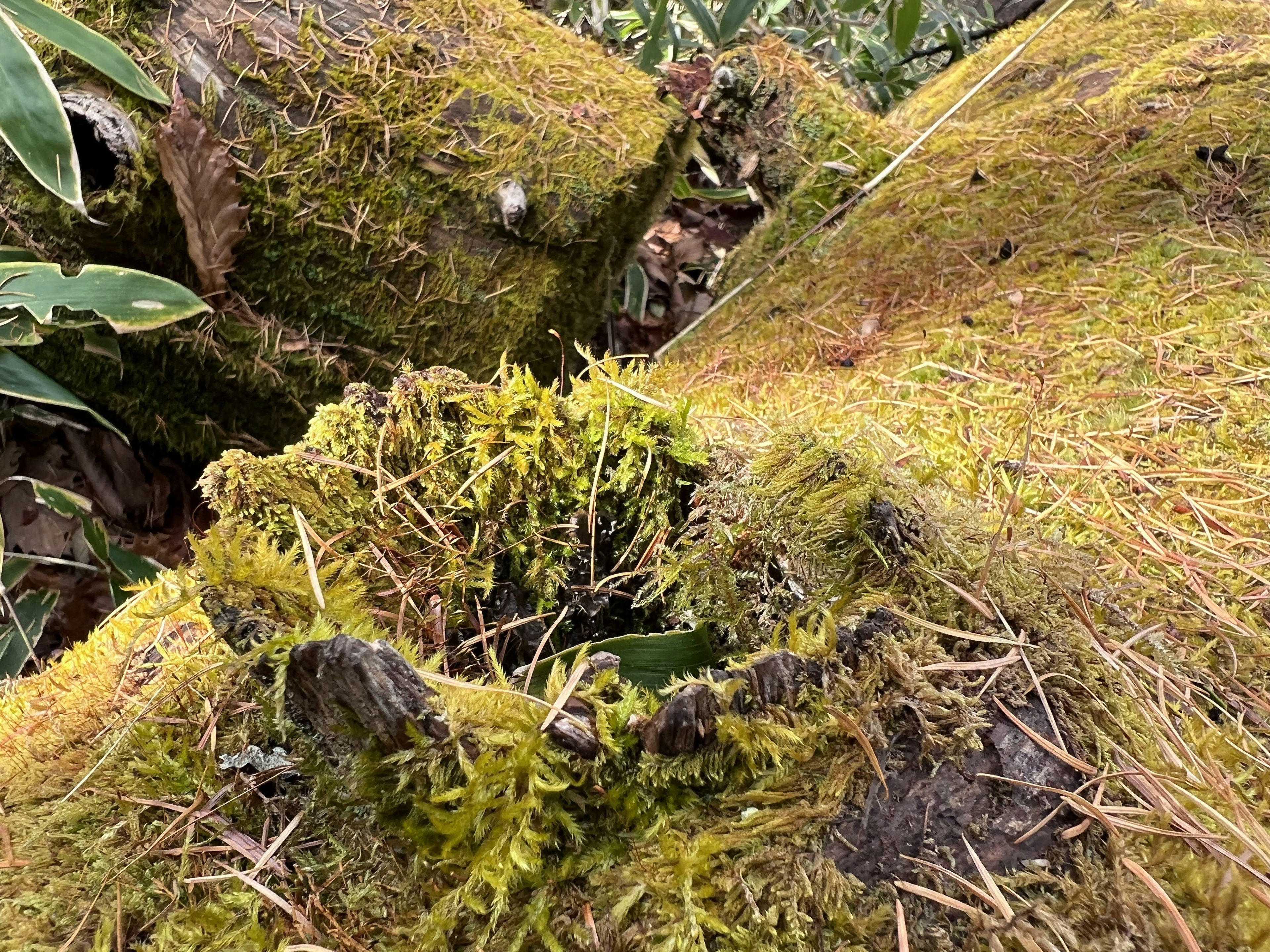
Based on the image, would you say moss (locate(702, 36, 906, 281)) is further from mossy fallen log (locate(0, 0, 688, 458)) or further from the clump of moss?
the clump of moss

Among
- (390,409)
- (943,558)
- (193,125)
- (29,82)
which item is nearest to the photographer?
(943,558)

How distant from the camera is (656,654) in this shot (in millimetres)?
799

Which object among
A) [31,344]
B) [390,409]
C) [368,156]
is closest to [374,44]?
[368,156]

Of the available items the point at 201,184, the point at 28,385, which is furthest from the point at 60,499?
the point at 201,184

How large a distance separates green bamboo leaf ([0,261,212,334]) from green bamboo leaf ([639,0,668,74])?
1.96 meters

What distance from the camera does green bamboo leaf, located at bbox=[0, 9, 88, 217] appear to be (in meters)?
1.51

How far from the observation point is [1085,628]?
31.0 inches

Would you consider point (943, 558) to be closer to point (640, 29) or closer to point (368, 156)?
point (368, 156)

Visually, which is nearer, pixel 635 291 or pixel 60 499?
pixel 60 499

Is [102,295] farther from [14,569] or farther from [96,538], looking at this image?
[14,569]

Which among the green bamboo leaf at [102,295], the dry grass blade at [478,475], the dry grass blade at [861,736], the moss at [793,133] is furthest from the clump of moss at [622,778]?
the moss at [793,133]

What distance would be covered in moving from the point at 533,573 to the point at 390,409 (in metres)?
0.31

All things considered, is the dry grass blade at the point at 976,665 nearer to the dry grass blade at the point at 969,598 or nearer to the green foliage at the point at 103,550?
the dry grass blade at the point at 969,598

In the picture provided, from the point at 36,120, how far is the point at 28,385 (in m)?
0.69
